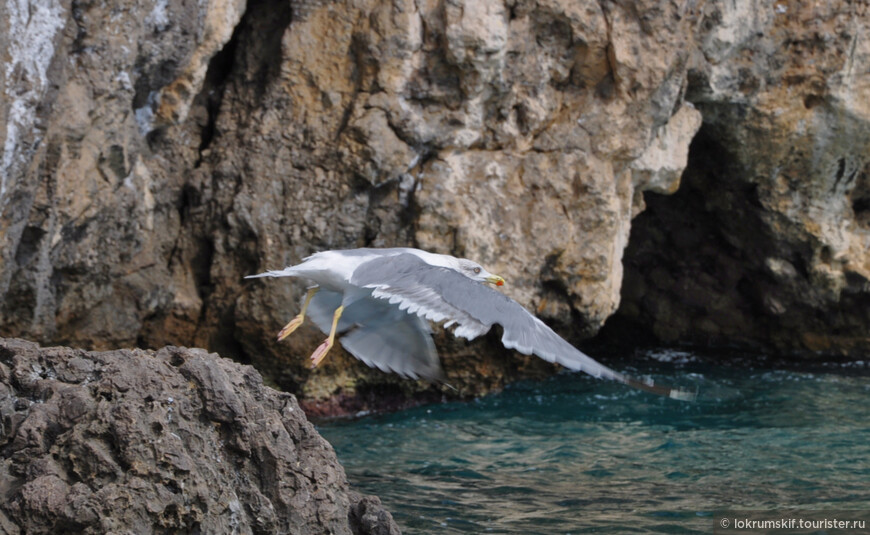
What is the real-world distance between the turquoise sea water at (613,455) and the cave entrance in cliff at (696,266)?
123cm

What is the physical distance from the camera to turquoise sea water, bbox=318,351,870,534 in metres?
4.10

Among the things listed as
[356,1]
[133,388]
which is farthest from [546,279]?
[133,388]

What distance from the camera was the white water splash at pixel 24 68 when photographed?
400cm

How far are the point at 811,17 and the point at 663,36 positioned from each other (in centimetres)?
143

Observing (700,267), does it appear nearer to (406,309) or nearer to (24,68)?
(406,309)

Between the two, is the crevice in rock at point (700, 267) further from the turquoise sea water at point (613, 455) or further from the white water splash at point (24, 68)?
the white water splash at point (24, 68)

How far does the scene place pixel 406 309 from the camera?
3.95m

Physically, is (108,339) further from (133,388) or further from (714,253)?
(714,253)

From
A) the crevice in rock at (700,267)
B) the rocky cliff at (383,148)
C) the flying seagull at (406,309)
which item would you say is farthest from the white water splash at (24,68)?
the crevice in rock at (700,267)

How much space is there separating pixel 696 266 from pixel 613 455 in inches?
153

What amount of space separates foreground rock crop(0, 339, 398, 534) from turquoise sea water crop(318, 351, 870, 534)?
3.92 ft

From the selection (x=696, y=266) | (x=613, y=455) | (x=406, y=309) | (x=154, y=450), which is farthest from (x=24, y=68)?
(x=696, y=266)

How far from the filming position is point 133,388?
2484mm

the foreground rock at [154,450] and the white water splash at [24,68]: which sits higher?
the white water splash at [24,68]
